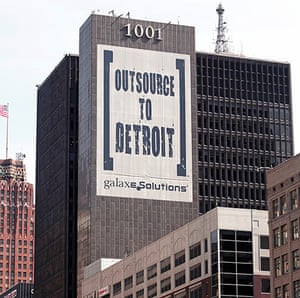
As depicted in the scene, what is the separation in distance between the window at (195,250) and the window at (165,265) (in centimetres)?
876

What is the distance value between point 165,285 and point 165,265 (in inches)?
124

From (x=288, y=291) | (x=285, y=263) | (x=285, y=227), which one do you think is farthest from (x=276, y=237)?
(x=288, y=291)

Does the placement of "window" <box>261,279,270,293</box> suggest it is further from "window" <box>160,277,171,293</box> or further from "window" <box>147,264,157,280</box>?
"window" <box>147,264,157,280</box>

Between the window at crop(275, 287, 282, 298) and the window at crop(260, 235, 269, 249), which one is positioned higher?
the window at crop(260, 235, 269, 249)

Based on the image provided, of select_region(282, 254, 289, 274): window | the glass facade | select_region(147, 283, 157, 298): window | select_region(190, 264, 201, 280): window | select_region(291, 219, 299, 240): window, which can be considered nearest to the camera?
select_region(291, 219, 299, 240): window

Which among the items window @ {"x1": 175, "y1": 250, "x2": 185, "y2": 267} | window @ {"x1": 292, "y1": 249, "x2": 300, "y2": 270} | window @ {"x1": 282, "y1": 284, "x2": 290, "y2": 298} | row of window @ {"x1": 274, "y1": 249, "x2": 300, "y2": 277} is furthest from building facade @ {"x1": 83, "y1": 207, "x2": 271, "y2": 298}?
window @ {"x1": 292, "y1": 249, "x2": 300, "y2": 270}

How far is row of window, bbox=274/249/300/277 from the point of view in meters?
145

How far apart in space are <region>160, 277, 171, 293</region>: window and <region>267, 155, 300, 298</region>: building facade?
4010 cm

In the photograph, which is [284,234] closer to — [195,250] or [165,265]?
[195,250]

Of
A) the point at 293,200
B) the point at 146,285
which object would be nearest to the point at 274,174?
the point at 293,200

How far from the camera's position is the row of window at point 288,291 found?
14400 centimetres

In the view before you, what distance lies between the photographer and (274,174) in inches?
6029

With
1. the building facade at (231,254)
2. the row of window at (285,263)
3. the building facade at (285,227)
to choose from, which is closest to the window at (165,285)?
the building facade at (231,254)

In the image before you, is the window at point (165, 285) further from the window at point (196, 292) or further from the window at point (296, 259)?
the window at point (296, 259)
